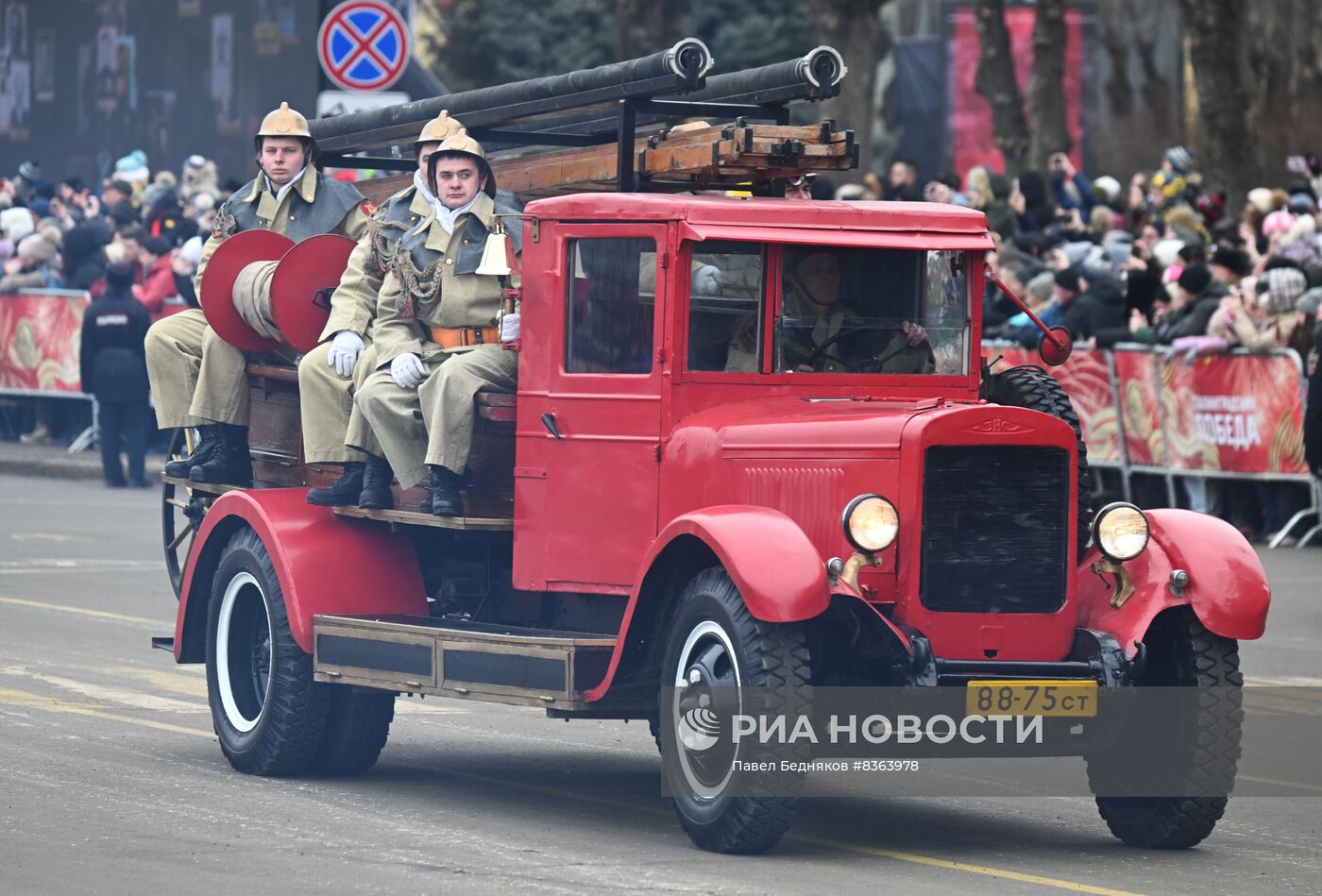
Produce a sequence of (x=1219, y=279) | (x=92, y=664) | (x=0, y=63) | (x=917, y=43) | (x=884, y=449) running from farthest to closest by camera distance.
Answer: (x=917, y=43) → (x=0, y=63) → (x=1219, y=279) → (x=92, y=664) → (x=884, y=449)

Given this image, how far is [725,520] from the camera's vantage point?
8.58m

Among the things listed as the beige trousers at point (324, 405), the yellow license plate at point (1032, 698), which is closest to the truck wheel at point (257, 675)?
the beige trousers at point (324, 405)

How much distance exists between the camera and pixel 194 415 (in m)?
11.4

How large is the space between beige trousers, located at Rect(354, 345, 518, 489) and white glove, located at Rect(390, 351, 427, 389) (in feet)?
0.11

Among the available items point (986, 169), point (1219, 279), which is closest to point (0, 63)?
point (986, 169)

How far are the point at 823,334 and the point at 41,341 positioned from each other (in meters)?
19.8

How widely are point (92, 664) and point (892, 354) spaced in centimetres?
555

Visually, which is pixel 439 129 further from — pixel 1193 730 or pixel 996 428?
pixel 1193 730

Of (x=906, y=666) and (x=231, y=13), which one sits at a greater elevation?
(x=231, y=13)

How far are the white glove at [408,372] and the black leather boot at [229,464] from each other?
1.57 m

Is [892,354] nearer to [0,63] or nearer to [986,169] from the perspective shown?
[986,169]

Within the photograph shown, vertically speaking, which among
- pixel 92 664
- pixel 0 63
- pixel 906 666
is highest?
pixel 0 63

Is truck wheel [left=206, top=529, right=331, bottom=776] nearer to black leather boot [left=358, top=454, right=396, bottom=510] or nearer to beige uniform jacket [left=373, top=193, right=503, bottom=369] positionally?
black leather boot [left=358, top=454, right=396, bottom=510]

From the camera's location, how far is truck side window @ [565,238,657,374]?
9.36m
